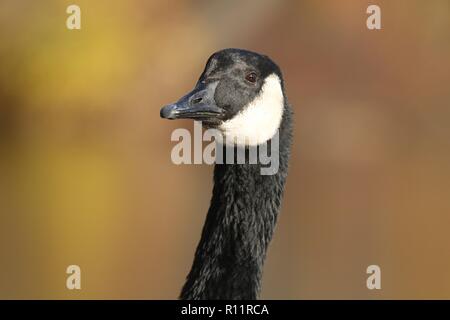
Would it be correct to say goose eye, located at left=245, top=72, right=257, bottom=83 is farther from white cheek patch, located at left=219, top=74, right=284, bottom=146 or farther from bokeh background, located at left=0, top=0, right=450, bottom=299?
bokeh background, located at left=0, top=0, right=450, bottom=299

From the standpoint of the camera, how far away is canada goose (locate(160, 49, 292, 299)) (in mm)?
4242

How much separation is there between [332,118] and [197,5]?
147 inches

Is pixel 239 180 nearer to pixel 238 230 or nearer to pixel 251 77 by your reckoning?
pixel 238 230

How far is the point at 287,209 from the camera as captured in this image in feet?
34.5

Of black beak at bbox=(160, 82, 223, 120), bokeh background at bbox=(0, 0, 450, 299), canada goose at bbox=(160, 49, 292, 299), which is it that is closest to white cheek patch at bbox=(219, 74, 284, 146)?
canada goose at bbox=(160, 49, 292, 299)

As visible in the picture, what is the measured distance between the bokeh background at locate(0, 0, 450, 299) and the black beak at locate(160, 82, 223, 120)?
3787 millimetres

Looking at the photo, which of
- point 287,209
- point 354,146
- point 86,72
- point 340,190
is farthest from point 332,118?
point 86,72

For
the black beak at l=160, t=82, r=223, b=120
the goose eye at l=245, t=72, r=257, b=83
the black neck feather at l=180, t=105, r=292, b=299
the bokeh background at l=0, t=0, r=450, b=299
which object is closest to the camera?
the black beak at l=160, t=82, r=223, b=120

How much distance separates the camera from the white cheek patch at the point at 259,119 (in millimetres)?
4316

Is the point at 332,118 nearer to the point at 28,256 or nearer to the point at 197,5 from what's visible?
the point at 197,5

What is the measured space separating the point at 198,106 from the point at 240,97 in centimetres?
29

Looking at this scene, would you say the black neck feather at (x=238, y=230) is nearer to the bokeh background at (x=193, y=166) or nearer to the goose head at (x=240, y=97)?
the goose head at (x=240, y=97)

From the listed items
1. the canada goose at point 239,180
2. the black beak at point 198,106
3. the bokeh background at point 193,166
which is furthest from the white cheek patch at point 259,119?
the bokeh background at point 193,166

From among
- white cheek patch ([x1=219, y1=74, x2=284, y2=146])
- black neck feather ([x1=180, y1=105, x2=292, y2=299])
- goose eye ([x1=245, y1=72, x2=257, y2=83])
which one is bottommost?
black neck feather ([x1=180, y1=105, x2=292, y2=299])
